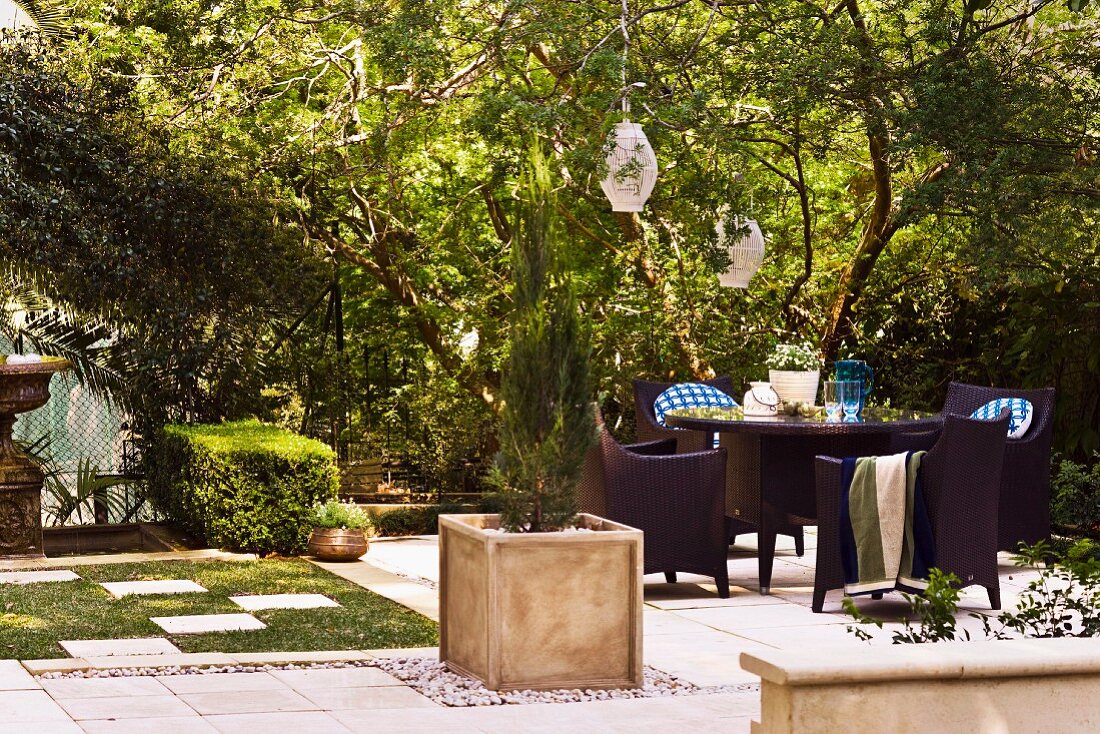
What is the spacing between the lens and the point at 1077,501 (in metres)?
9.05

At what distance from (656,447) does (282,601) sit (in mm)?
2264

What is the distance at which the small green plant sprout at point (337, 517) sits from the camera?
816 centimetres

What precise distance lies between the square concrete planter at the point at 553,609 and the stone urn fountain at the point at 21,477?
4.14 meters

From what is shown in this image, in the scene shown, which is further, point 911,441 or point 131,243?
point 131,243

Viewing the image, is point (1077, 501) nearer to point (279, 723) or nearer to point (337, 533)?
point (337, 533)

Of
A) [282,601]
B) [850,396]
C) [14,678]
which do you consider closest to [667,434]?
[850,396]

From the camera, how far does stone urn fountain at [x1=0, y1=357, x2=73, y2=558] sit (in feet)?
26.8

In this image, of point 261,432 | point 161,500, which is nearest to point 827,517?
point 261,432

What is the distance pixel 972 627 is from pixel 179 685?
11.0 feet

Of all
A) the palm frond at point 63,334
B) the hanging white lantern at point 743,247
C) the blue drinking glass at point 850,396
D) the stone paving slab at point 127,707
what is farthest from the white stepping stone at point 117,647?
the palm frond at point 63,334

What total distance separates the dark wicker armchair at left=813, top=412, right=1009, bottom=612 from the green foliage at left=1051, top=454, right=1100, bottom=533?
278 centimetres

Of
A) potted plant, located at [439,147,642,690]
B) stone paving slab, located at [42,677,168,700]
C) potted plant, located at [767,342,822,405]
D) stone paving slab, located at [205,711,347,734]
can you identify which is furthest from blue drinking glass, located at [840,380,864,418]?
stone paving slab, located at [42,677,168,700]

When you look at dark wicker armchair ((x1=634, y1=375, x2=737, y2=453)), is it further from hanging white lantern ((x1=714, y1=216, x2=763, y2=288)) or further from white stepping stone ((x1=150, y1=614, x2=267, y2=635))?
white stepping stone ((x1=150, y1=614, x2=267, y2=635))

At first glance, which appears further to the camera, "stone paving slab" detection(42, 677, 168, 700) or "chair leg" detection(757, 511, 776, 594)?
"chair leg" detection(757, 511, 776, 594)
